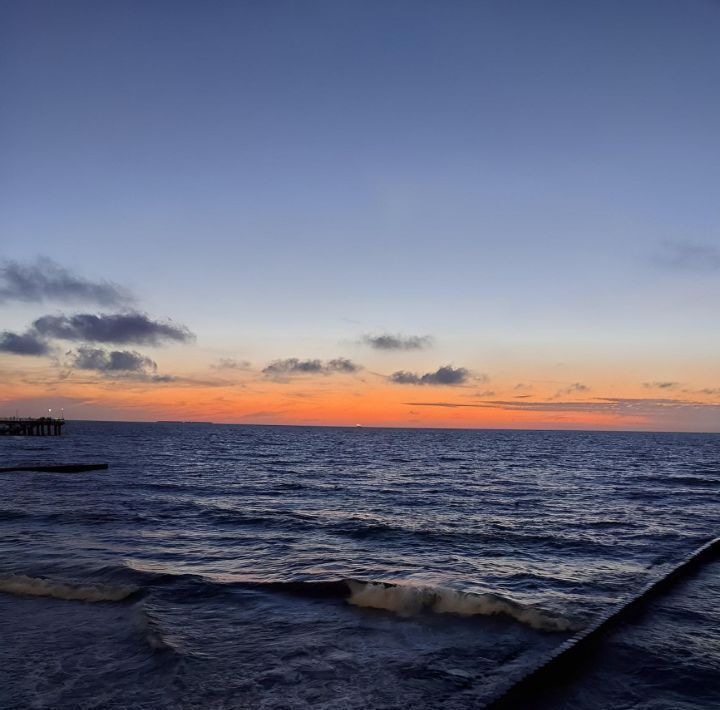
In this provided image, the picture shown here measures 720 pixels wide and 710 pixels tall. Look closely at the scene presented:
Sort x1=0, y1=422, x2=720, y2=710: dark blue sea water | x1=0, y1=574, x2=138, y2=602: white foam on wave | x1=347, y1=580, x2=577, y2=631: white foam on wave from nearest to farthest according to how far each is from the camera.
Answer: x1=0, y1=422, x2=720, y2=710: dark blue sea water, x1=347, y1=580, x2=577, y2=631: white foam on wave, x1=0, y1=574, x2=138, y2=602: white foam on wave

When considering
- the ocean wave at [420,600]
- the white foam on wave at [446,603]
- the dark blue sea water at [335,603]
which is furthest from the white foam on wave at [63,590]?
the white foam on wave at [446,603]

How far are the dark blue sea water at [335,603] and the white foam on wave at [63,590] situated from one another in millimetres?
63

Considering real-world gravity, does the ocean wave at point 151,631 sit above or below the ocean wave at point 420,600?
above

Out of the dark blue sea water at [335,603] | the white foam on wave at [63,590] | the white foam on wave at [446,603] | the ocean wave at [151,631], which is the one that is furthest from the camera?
the white foam on wave at [63,590]

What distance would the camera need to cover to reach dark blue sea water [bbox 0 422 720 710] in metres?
11.2

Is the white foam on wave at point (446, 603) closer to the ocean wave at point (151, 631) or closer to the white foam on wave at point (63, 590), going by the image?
the ocean wave at point (151, 631)

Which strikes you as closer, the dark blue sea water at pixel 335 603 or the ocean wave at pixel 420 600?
the dark blue sea water at pixel 335 603

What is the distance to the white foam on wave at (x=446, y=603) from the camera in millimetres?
15336

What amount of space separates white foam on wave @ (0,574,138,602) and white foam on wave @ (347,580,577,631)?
24.0ft

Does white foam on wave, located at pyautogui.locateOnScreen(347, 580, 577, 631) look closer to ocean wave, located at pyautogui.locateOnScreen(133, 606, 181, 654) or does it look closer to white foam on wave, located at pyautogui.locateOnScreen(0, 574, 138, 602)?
ocean wave, located at pyautogui.locateOnScreen(133, 606, 181, 654)

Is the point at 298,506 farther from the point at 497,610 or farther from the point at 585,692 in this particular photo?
the point at 585,692

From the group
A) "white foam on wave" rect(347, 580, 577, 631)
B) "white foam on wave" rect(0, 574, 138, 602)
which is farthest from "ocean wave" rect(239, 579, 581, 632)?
"white foam on wave" rect(0, 574, 138, 602)

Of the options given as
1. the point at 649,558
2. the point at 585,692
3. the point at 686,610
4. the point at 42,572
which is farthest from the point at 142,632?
the point at 649,558

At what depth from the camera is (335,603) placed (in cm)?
1681
